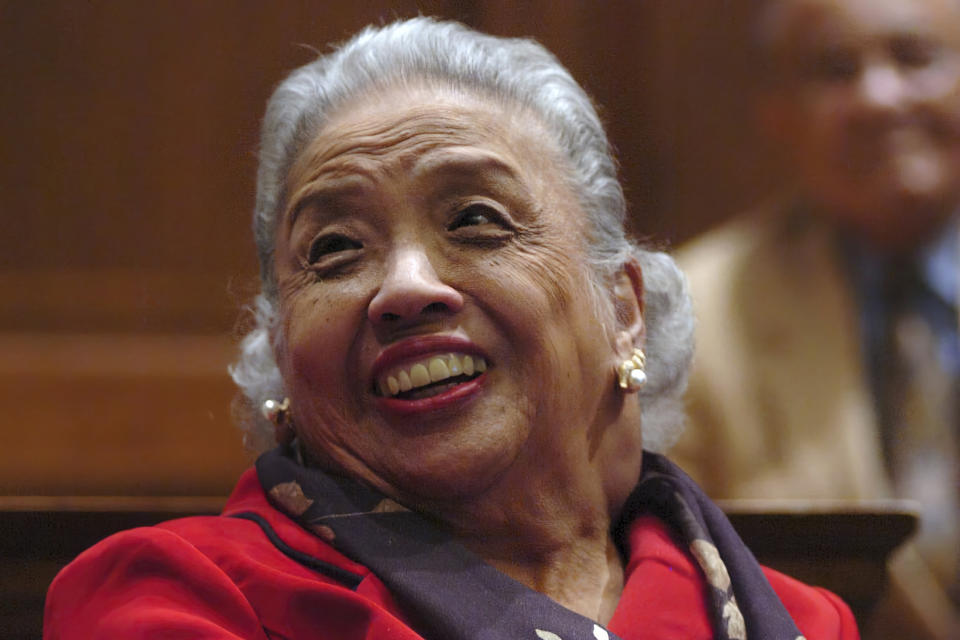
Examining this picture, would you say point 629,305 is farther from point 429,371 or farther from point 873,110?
point 873,110

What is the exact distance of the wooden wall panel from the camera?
2.86 m

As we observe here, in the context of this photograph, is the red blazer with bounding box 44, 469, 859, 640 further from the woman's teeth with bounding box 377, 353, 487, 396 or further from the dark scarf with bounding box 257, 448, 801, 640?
the woman's teeth with bounding box 377, 353, 487, 396

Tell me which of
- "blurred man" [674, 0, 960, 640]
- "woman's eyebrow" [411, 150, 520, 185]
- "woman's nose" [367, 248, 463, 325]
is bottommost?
"blurred man" [674, 0, 960, 640]

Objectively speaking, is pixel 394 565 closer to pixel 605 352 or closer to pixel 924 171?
pixel 605 352

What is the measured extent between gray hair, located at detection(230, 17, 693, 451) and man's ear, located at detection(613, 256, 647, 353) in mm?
27

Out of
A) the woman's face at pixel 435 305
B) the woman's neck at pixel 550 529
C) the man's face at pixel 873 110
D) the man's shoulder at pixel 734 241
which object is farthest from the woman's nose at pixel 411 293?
the man's face at pixel 873 110

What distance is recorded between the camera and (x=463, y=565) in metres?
1.34

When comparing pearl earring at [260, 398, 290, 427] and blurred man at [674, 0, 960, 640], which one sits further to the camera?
→ blurred man at [674, 0, 960, 640]

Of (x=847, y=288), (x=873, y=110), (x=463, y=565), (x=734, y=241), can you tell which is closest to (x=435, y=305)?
(x=463, y=565)

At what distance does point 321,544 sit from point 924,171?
2556mm

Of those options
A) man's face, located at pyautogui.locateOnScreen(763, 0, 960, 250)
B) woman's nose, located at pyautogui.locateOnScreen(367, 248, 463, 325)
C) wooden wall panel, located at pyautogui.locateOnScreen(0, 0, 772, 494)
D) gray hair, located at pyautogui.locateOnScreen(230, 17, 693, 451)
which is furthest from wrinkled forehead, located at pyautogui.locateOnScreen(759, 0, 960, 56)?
woman's nose, located at pyautogui.locateOnScreen(367, 248, 463, 325)

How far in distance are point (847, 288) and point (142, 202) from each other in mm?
2049

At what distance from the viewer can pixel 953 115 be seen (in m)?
3.23

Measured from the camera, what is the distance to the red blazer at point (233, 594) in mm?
1193
